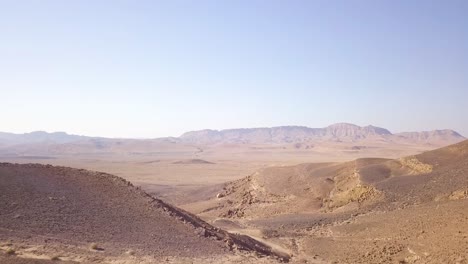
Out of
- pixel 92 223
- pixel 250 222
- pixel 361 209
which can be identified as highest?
pixel 92 223

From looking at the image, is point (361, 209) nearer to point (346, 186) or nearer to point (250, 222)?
point (346, 186)

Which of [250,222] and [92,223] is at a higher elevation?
[92,223]

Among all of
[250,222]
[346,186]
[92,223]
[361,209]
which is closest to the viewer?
[92,223]

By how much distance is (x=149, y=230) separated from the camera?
18.8 m

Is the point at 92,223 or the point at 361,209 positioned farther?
the point at 361,209

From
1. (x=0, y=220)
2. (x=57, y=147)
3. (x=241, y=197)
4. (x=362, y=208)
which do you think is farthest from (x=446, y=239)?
(x=57, y=147)

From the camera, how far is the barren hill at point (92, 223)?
49.9ft

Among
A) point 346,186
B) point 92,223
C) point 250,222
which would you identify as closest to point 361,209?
point 346,186

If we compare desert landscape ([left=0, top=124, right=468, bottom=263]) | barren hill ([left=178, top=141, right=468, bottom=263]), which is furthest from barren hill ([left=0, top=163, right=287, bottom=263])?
barren hill ([left=178, top=141, right=468, bottom=263])

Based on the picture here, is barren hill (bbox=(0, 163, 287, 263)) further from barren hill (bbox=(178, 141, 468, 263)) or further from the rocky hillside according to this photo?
the rocky hillside

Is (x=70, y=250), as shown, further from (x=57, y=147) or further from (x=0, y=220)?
(x=57, y=147)

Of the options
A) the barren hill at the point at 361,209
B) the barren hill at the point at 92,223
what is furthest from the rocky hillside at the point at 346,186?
the barren hill at the point at 92,223

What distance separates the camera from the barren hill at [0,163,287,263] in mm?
15195

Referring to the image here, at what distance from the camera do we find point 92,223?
18.1 m
